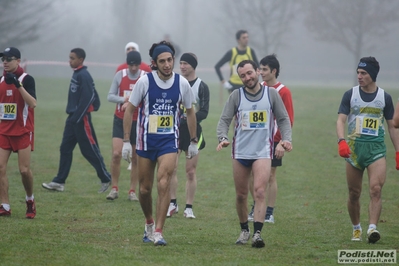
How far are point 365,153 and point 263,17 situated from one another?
4693 centimetres

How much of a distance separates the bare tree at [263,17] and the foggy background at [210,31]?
0.25 ft

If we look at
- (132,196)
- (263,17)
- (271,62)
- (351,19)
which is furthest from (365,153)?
(263,17)

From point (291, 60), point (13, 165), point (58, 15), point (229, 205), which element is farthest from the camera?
point (291, 60)

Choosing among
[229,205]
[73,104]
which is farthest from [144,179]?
[73,104]

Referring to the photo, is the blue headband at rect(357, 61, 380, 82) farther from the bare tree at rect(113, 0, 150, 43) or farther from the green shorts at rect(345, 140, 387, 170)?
the bare tree at rect(113, 0, 150, 43)

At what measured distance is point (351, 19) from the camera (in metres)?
48.8

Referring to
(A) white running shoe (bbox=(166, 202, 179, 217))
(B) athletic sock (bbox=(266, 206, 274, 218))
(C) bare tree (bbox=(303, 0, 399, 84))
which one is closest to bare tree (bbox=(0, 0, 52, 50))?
(C) bare tree (bbox=(303, 0, 399, 84))

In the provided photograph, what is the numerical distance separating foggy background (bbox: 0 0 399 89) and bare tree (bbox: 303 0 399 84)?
0.07 metres

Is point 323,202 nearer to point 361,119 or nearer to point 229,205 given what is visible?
point 229,205

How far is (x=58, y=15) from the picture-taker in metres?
53.0

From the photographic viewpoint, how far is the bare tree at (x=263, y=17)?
5466cm

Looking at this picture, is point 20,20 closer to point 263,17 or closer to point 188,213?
point 263,17

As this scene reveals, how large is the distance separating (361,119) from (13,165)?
386 inches

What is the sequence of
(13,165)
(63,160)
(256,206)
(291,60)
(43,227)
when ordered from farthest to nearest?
(291,60) → (13,165) → (63,160) → (43,227) → (256,206)
